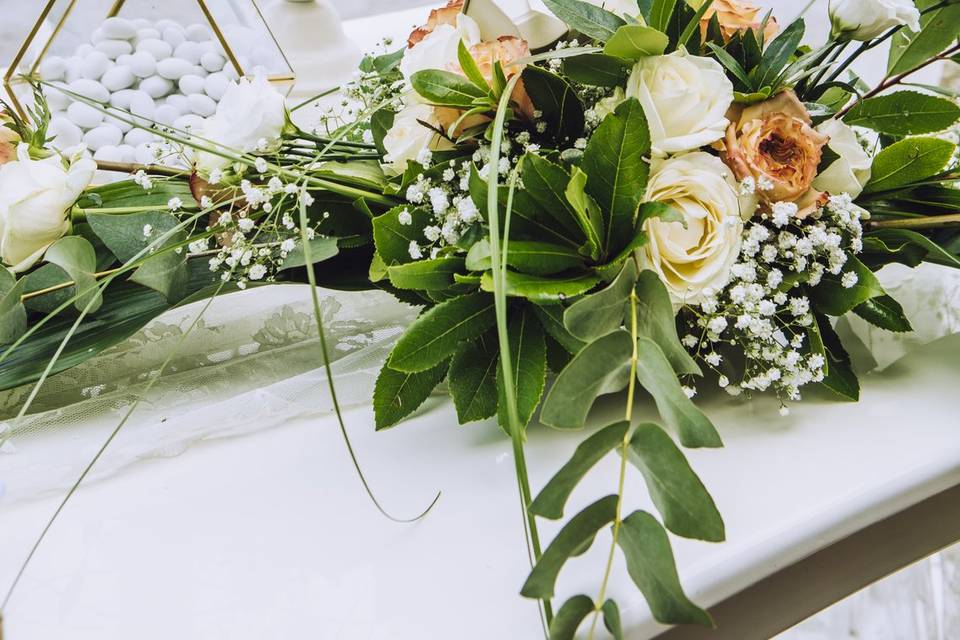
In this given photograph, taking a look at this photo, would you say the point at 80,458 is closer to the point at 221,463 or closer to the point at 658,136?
the point at 221,463

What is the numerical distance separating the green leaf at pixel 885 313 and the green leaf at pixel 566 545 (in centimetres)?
32

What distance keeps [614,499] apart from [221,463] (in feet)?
1.09

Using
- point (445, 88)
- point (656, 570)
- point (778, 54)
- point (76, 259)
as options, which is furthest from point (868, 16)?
point (76, 259)

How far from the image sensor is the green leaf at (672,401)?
329mm

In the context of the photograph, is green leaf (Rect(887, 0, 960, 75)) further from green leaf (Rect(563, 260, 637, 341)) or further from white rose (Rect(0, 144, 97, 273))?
→ white rose (Rect(0, 144, 97, 273))

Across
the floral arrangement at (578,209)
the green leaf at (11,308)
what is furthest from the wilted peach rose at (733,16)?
the green leaf at (11,308)

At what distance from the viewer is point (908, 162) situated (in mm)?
524

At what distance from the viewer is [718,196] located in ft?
1.57

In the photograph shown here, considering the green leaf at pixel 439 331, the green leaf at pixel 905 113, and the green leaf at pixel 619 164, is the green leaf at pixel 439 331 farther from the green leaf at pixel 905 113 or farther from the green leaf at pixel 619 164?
the green leaf at pixel 905 113

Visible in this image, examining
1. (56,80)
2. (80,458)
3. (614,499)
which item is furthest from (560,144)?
(56,80)

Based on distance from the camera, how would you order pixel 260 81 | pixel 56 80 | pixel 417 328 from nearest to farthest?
pixel 417 328, pixel 260 81, pixel 56 80

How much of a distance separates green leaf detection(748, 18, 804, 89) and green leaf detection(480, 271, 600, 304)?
20 cm

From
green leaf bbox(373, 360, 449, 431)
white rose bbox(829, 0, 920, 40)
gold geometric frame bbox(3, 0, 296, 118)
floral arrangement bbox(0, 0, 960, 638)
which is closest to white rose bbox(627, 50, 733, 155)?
floral arrangement bbox(0, 0, 960, 638)

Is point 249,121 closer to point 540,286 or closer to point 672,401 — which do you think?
point 540,286
